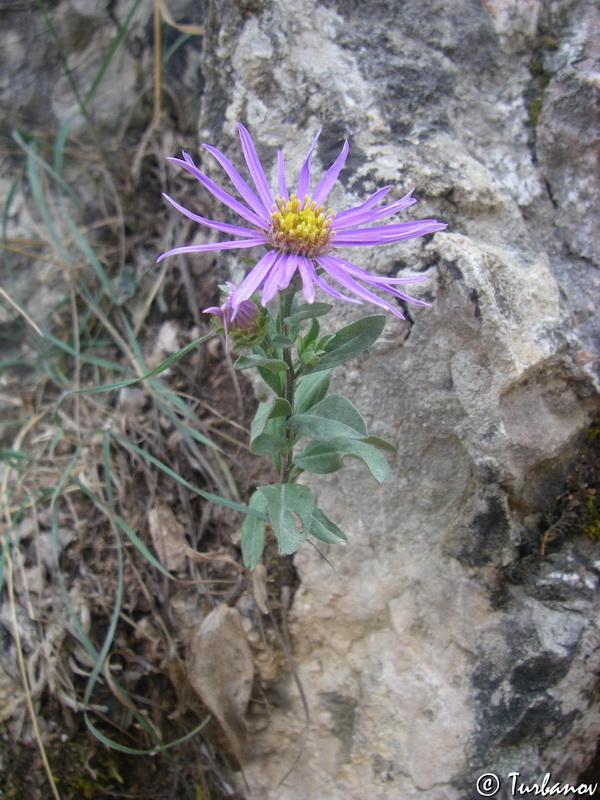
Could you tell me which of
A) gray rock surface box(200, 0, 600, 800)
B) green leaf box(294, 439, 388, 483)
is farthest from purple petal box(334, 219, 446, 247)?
green leaf box(294, 439, 388, 483)

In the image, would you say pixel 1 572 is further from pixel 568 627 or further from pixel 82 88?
pixel 82 88

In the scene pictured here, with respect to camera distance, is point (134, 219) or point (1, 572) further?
point (134, 219)

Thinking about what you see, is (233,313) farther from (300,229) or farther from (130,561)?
(130,561)

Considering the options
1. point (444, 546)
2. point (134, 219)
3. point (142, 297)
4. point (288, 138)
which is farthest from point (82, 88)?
point (444, 546)

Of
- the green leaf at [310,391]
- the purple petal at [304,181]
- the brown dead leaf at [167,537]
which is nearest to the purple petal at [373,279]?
the purple petal at [304,181]

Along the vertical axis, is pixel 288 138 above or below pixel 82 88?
above

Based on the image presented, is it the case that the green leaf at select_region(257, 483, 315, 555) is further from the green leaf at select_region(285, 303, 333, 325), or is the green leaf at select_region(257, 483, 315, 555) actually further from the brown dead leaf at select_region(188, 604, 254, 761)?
the brown dead leaf at select_region(188, 604, 254, 761)
